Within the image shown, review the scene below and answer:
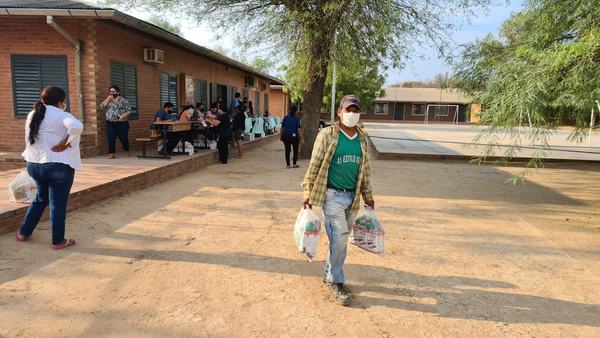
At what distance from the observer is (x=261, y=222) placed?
595 centimetres

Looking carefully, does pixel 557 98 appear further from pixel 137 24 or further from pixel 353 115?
pixel 137 24

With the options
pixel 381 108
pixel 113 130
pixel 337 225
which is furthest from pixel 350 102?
pixel 381 108

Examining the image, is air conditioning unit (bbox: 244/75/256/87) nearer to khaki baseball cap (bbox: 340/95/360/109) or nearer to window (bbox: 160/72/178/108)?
window (bbox: 160/72/178/108)

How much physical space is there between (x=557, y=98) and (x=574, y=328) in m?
3.45

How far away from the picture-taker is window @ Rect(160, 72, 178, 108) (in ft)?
41.4

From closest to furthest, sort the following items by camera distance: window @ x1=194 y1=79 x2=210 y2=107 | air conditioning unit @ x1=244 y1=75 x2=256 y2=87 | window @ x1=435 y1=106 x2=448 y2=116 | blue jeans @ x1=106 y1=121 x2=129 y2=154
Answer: blue jeans @ x1=106 y1=121 x2=129 y2=154, window @ x1=194 y1=79 x2=210 y2=107, air conditioning unit @ x1=244 y1=75 x2=256 y2=87, window @ x1=435 y1=106 x2=448 y2=116

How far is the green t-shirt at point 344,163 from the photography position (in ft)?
11.6

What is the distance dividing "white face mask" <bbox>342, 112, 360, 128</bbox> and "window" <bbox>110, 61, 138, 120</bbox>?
8068mm

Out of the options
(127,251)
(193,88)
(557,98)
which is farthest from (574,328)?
(193,88)

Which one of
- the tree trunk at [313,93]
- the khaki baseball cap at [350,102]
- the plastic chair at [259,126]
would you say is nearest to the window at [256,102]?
the plastic chair at [259,126]

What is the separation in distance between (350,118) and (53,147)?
2.88 m

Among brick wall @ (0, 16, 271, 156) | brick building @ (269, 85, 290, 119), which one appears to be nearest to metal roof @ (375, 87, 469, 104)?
brick building @ (269, 85, 290, 119)

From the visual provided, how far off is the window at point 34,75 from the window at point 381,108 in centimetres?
4889

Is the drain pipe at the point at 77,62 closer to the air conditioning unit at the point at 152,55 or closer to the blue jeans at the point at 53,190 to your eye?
the air conditioning unit at the point at 152,55
